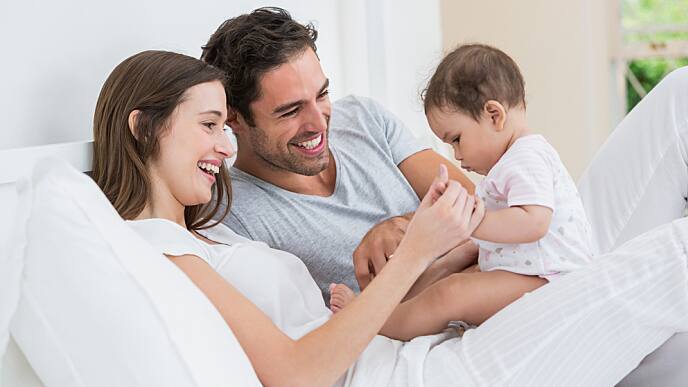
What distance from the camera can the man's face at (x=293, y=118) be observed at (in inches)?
78.4

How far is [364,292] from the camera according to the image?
1.46m

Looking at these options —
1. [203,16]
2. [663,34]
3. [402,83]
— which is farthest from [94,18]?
[663,34]

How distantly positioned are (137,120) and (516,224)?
2.15 feet

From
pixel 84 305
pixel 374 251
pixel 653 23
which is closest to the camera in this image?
pixel 84 305

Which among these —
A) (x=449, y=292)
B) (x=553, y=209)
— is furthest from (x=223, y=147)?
(x=553, y=209)

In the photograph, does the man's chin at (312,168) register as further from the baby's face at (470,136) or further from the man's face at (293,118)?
the baby's face at (470,136)

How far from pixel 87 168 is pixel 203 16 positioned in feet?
2.16

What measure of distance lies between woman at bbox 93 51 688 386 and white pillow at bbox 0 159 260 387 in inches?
9.1

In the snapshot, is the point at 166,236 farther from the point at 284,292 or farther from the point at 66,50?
the point at 66,50

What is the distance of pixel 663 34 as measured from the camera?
4910 millimetres

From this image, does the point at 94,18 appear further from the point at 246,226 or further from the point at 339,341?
the point at 339,341

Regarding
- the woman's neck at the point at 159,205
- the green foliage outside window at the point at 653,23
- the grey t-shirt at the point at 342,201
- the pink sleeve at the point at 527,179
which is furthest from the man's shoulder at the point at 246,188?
the green foliage outside window at the point at 653,23

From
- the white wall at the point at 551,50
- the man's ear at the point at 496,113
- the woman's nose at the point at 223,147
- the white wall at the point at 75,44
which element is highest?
the white wall at the point at 75,44

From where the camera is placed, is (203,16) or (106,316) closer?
(106,316)
